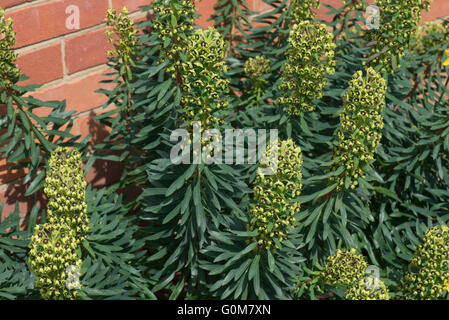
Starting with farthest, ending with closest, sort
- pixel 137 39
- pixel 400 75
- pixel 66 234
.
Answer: pixel 400 75 → pixel 137 39 → pixel 66 234

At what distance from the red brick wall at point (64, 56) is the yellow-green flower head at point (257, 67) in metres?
0.59

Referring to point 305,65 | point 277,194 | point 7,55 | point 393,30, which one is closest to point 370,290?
point 277,194

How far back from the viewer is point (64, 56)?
2.64m

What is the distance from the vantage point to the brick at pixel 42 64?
2.52m

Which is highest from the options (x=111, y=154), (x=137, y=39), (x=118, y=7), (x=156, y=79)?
(x=118, y=7)

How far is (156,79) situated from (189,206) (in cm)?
68

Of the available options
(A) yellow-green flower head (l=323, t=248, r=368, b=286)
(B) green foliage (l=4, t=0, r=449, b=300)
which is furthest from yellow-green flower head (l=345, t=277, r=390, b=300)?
(A) yellow-green flower head (l=323, t=248, r=368, b=286)

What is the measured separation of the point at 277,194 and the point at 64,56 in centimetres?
133

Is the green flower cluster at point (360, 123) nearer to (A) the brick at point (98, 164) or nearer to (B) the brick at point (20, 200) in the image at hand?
(A) the brick at point (98, 164)

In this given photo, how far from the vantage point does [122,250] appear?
7.85ft

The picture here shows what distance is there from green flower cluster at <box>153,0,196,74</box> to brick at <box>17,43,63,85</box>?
609mm

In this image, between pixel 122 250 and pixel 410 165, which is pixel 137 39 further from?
pixel 410 165

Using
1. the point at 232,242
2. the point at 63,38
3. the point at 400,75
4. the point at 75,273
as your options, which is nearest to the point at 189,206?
the point at 232,242
